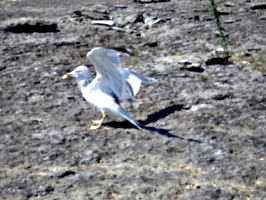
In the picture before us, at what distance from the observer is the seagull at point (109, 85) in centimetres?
701

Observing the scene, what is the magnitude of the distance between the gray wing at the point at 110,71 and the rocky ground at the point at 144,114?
28 centimetres

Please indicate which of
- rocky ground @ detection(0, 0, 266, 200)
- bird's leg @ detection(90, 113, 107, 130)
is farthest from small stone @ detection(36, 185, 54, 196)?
bird's leg @ detection(90, 113, 107, 130)

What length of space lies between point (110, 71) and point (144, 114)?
491mm

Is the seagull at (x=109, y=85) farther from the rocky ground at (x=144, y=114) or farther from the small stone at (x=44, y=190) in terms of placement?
the small stone at (x=44, y=190)

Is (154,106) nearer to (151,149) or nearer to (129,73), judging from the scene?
(129,73)

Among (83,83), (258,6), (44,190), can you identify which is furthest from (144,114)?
(258,6)

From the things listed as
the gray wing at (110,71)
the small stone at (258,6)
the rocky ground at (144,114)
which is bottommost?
the small stone at (258,6)

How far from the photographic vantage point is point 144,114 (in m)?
7.28

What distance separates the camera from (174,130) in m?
6.80

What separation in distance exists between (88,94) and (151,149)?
1105 mm

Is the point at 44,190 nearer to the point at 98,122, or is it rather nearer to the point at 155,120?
the point at 98,122

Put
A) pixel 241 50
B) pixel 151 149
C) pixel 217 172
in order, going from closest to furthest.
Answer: pixel 217 172
pixel 151 149
pixel 241 50

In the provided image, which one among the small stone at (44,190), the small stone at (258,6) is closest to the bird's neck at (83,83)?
the small stone at (44,190)

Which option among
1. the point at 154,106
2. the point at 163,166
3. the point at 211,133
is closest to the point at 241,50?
the point at 154,106
